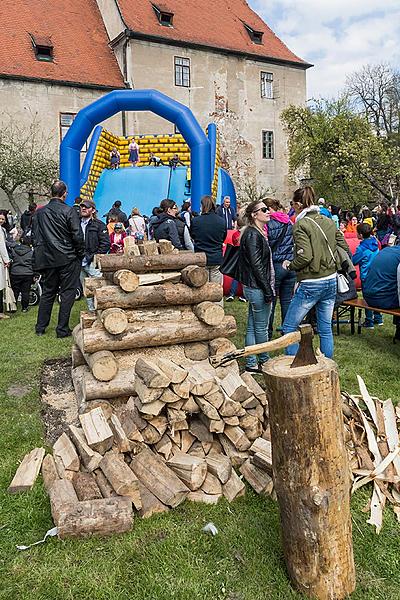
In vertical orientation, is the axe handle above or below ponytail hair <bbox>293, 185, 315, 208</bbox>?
below

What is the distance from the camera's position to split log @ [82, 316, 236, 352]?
515 cm

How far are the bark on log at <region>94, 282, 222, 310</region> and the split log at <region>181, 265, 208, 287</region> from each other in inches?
3.1

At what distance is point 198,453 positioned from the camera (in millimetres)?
4039

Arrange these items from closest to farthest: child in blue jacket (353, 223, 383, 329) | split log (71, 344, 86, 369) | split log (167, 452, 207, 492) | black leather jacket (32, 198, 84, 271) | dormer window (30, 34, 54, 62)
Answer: split log (167, 452, 207, 492)
split log (71, 344, 86, 369)
black leather jacket (32, 198, 84, 271)
child in blue jacket (353, 223, 383, 329)
dormer window (30, 34, 54, 62)

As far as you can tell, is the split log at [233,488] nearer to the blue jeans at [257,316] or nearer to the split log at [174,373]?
the split log at [174,373]

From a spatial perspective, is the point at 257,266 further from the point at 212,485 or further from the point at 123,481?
the point at 123,481

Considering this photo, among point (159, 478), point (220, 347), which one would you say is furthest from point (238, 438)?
point (220, 347)

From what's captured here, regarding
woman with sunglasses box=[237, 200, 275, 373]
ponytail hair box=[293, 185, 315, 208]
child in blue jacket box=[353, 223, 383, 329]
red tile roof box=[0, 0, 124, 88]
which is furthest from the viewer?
red tile roof box=[0, 0, 124, 88]

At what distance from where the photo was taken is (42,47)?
26.8m

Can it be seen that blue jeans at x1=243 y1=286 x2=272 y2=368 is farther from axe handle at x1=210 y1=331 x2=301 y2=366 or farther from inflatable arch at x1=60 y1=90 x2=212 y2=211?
inflatable arch at x1=60 y1=90 x2=212 y2=211

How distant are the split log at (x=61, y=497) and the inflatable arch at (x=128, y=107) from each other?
12842 mm

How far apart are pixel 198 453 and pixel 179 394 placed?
1.69 ft

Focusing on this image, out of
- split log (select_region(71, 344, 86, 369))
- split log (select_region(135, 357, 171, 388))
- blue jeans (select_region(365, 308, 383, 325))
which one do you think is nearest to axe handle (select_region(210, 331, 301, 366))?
split log (select_region(135, 357, 171, 388))

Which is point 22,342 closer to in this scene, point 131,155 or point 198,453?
point 198,453
